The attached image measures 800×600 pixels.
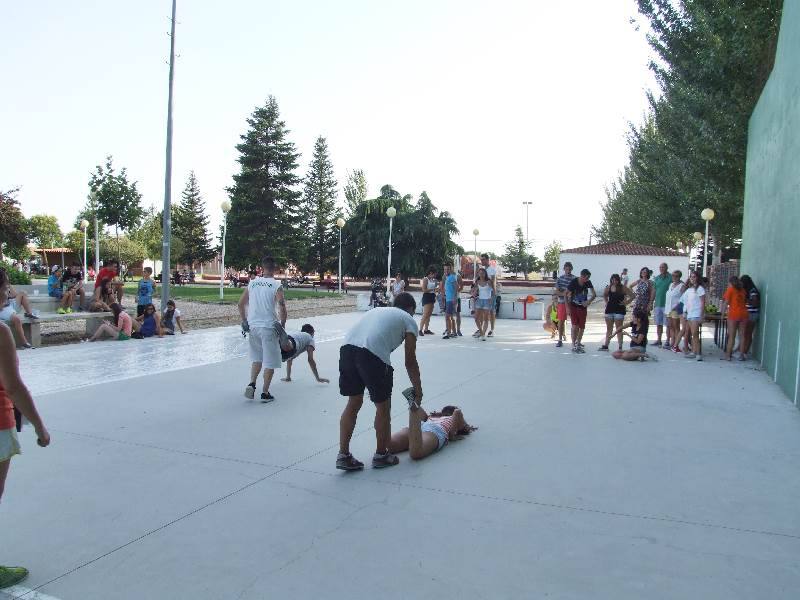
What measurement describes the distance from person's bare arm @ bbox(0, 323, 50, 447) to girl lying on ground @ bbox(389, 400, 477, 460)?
2.63 meters

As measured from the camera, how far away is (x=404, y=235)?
141ft

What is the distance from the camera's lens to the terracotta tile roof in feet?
154

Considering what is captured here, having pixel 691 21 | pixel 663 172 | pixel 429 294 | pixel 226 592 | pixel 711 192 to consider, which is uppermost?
pixel 691 21

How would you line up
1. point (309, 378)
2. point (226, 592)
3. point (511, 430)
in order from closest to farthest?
1. point (226, 592)
2. point (511, 430)
3. point (309, 378)

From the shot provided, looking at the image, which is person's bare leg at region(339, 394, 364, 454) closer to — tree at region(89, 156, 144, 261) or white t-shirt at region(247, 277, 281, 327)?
white t-shirt at region(247, 277, 281, 327)

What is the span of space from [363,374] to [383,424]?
488mm

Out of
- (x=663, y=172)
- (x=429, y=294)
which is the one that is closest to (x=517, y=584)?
(x=429, y=294)

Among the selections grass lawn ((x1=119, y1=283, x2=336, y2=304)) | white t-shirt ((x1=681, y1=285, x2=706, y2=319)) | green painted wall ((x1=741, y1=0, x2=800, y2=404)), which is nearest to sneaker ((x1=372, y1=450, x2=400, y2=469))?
green painted wall ((x1=741, y1=0, x2=800, y2=404))

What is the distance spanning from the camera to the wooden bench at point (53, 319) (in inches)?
444

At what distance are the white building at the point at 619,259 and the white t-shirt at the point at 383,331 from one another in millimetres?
42802

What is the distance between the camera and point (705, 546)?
3.57m

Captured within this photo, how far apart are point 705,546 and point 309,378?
605 cm

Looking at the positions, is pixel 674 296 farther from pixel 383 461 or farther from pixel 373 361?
pixel 373 361

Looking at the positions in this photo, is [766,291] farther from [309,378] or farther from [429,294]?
[309,378]
